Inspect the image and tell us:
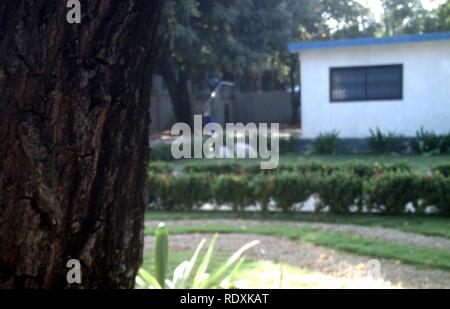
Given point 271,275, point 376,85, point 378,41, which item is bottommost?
point 271,275

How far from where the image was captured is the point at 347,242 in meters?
7.14

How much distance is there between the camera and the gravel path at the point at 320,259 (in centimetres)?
566

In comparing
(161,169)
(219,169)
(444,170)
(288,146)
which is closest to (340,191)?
(444,170)

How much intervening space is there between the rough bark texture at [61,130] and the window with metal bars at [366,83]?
661 inches

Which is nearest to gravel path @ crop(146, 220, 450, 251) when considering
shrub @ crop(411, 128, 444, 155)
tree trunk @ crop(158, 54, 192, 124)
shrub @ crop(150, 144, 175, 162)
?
shrub @ crop(150, 144, 175, 162)

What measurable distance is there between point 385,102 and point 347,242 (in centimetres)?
1176

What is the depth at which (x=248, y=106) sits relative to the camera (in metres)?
33.3

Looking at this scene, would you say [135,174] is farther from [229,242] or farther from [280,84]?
[280,84]

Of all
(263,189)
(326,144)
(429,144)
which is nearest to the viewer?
(263,189)

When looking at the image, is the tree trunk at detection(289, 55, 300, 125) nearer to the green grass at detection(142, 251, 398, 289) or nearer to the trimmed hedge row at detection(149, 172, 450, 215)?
the trimmed hedge row at detection(149, 172, 450, 215)

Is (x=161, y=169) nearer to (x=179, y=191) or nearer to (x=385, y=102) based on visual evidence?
(x=179, y=191)

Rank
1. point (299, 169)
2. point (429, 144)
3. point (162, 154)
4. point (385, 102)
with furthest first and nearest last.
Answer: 1. point (385, 102)
2. point (162, 154)
3. point (429, 144)
4. point (299, 169)

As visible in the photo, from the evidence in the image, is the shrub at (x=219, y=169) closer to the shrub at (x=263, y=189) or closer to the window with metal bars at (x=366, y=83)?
the shrub at (x=263, y=189)
